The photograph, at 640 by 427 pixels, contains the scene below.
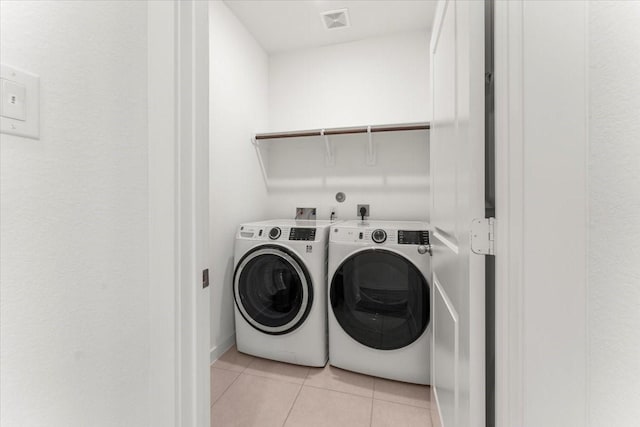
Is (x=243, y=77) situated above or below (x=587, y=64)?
above

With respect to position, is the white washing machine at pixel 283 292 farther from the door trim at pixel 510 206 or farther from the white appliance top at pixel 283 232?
the door trim at pixel 510 206

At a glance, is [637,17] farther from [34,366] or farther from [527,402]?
[34,366]

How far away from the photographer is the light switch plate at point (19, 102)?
45 centimetres

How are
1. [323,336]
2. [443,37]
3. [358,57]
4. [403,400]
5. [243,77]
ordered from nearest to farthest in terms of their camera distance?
[443,37] < [403,400] < [323,336] < [243,77] < [358,57]

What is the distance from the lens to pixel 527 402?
538mm

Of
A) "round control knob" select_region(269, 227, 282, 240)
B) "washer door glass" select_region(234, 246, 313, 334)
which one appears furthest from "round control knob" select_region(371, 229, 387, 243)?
"round control knob" select_region(269, 227, 282, 240)

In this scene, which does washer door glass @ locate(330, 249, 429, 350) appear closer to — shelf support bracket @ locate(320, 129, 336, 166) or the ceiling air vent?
shelf support bracket @ locate(320, 129, 336, 166)

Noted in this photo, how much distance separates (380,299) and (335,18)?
2.20 meters

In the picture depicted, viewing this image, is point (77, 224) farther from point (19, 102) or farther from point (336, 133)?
point (336, 133)

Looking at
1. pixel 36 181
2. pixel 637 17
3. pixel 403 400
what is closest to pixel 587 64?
pixel 637 17

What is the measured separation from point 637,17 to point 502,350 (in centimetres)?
68

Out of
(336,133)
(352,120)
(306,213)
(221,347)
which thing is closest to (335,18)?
(352,120)

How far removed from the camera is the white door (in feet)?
2.11

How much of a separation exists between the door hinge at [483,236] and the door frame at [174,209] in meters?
0.70
